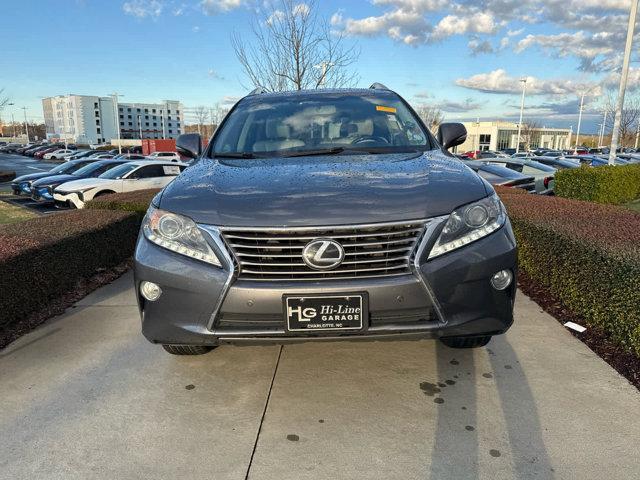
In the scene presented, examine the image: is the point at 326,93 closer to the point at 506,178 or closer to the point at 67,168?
the point at 506,178

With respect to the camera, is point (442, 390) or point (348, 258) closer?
point (348, 258)

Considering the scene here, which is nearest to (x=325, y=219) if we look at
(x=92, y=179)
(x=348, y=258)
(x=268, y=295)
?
(x=348, y=258)

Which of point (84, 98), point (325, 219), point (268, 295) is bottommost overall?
point (268, 295)

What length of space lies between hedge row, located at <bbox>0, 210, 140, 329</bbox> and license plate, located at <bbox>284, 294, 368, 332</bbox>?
2680 mm

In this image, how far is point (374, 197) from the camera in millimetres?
2377

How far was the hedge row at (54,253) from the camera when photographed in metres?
3.84

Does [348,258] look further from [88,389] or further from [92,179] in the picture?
[92,179]

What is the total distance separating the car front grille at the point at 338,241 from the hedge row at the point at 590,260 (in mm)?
1733

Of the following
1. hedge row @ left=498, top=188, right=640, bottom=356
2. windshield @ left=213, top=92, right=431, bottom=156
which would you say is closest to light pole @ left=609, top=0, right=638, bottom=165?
hedge row @ left=498, top=188, right=640, bottom=356

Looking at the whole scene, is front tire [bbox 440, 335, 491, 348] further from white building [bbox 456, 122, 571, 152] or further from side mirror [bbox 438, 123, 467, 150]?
white building [bbox 456, 122, 571, 152]

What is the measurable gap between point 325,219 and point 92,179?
38.6 feet

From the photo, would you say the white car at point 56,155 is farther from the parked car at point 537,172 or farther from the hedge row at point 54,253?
the hedge row at point 54,253

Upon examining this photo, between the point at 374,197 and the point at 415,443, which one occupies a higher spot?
the point at 374,197

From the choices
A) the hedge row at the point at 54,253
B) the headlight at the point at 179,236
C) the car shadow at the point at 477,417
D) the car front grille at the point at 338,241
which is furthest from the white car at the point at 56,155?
the car shadow at the point at 477,417
